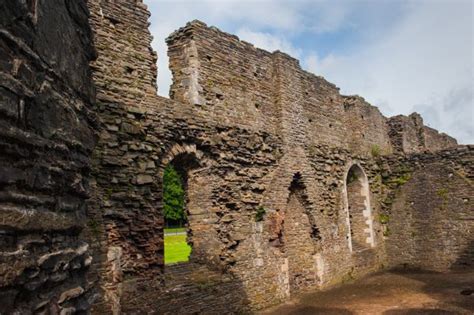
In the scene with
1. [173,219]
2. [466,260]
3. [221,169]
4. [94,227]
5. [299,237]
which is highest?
[221,169]

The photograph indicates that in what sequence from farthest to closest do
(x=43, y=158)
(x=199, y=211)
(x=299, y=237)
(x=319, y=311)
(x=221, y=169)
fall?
(x=299, y=237)
(x=319, y=311)
(x=221, y=169)
(x=199, y=211)
(x=43, y=158)

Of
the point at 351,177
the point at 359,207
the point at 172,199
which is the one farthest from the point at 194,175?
the point at 172,199

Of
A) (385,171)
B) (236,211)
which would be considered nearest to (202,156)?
(236,211)

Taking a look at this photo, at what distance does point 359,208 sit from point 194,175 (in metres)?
8.79

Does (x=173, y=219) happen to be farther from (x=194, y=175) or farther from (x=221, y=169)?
(x=194, y=175)

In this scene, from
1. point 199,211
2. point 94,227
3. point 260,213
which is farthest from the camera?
point 260,213

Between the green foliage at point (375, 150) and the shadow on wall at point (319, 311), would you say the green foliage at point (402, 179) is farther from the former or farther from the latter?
the shadow on wall at point (319, 311)

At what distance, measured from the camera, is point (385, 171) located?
638 inches

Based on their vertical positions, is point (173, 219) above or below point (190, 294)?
above

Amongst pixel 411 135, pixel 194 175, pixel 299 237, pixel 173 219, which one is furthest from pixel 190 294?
pixel 173 219

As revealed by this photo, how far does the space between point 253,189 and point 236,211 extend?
32.4 inches

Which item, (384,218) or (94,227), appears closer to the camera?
(94,227)

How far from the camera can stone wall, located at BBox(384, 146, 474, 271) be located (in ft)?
46.4

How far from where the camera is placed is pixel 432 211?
14.8 meters
